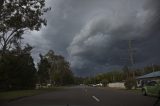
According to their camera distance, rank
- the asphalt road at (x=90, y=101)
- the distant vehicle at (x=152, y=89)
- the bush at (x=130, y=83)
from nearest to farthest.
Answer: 1. the asphalt road at (x=90, y=101)
2. the distant vehicle at (x=152, y=89)
3. the bush at (x=130, y=83)

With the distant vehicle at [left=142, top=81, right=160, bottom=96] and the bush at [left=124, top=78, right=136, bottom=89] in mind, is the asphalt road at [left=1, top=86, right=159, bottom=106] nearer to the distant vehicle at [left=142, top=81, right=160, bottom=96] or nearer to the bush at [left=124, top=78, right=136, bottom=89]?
the distant vehicle at [left=142, top=81, right=160, bottom=96]

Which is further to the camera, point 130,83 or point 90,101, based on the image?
point 130,83

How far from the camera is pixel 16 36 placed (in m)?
37.3

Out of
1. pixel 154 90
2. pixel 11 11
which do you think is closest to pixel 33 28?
pixel 11 11

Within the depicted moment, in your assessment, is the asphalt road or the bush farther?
the bush

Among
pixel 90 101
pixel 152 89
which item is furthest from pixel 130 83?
pixel 90 101

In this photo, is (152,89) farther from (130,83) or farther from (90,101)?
(130,83)

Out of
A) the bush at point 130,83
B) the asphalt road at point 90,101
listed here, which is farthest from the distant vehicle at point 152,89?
the bush at point 130,83

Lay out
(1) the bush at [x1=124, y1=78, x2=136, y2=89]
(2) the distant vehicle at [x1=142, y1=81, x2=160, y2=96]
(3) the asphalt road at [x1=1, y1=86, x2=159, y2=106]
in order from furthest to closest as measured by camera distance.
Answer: (1) the bush at [x1=124, y1=78, x2=136, y2=89] → (2) the distant vehicle at [x1=142, y1=81, x2=160, y2=96] → (3) the asphalt road at [x1=1, y1=86, x2=159, y2=106]

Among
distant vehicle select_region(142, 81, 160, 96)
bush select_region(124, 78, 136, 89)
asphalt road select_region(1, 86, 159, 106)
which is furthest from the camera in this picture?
bush select_region(124, 78, 136, 89)

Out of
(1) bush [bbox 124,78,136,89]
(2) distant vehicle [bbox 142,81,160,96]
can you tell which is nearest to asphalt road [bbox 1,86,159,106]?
(2) distant vehicle [bbox 142,81,160,96]

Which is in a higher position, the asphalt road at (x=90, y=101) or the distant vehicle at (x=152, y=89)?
the distant vehicle at (x=152, y=89)

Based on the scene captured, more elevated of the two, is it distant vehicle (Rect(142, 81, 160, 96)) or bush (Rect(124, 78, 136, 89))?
bush (Rect(124, 78, 136, 89))

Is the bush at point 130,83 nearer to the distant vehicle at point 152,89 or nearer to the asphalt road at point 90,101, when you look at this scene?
the distant vehicle at point 152,89
